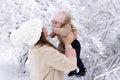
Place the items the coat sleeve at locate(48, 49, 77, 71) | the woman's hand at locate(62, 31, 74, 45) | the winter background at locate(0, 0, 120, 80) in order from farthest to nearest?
1. the winter background at locate(0, 0, 120, 80)
2. the woman's hand at locate(62, 31, 74, 45)
3. the coat sleeve at locate(48, 49, 77, 71)

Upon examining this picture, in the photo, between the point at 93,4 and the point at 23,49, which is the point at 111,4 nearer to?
the point at 93,4

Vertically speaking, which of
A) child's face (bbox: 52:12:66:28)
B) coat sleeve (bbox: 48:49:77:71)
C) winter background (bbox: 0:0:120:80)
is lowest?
winter background (bbox: 0:0:120:80)

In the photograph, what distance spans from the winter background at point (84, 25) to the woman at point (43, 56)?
235cm

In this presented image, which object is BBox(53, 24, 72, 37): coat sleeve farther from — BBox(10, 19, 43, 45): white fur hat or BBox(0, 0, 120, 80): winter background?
BBox(0, 0, 120, 80): winter background

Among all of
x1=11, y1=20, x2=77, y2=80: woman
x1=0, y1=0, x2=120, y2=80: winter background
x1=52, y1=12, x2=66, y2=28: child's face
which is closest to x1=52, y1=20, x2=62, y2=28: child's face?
x1=52, y1=12, x2=66, y2=28: child's face

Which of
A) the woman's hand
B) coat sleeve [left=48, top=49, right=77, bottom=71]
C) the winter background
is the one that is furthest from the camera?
the winter background

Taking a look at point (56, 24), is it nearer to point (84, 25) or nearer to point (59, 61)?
point (59, 61)

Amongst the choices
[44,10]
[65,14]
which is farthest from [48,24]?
[65,14]

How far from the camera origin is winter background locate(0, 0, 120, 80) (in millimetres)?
4766

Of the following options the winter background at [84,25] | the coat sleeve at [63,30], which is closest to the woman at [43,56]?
the coat sleeve at [63,30]

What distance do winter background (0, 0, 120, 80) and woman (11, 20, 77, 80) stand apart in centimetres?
235

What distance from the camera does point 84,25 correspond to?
4.87m

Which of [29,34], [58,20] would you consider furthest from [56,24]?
[29,34]

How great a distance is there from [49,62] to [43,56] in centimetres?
5
